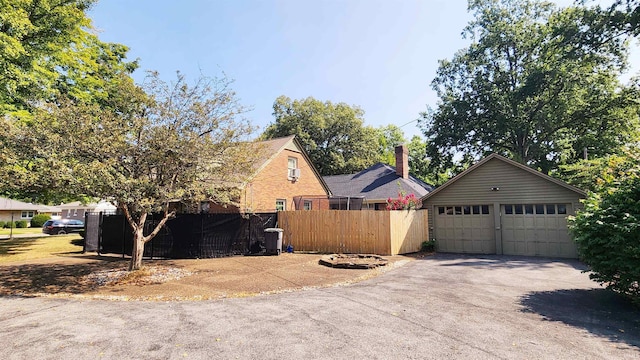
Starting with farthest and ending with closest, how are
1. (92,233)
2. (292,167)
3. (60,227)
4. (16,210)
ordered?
(16,210) < (60,227) < (292,167) < (92,233)

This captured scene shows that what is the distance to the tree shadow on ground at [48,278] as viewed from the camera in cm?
820

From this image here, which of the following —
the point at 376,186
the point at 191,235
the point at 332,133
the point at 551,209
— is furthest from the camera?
the point at 332,133

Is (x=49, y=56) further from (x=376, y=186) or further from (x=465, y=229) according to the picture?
(x=465, y=229)

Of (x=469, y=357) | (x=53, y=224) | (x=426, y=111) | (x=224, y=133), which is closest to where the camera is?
(x=469, y=357)

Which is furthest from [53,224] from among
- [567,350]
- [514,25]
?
[514,25]

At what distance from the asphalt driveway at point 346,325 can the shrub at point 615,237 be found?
63cm

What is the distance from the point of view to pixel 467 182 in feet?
50.9

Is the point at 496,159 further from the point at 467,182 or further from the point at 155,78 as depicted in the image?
the point at 155,78

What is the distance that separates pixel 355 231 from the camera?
14.4m

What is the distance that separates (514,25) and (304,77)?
68.7ft

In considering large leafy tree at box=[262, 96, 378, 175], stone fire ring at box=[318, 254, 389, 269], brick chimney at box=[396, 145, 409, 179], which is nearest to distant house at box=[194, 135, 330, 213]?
stone fire ring at box=[318, 254, 389, 269]

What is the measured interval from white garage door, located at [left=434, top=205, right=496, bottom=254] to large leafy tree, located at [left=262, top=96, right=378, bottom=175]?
72.2 ft

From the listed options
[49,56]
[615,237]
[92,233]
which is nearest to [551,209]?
[615,237]

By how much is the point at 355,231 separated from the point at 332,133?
2551 centimetres
